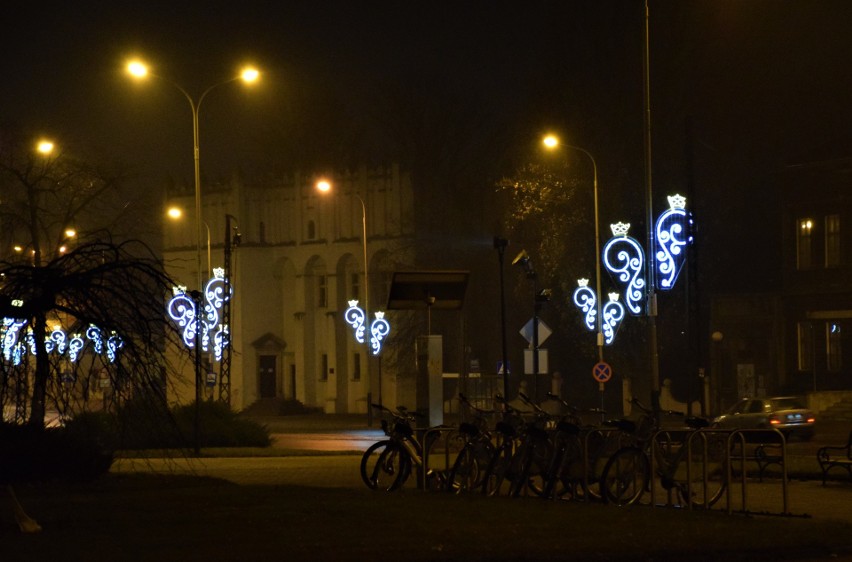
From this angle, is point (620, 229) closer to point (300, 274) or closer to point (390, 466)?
point (390, 466)

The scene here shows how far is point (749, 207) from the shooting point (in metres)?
66.1

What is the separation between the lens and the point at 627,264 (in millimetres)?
42562

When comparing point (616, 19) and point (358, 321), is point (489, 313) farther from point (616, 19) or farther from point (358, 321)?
Result: point (616, 19)

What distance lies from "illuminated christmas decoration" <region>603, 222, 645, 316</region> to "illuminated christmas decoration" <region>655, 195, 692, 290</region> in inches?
55.0

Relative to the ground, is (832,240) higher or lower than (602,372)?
higher

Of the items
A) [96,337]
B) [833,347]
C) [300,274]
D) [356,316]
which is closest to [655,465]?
[96,337]

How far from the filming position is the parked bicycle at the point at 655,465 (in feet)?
51.9

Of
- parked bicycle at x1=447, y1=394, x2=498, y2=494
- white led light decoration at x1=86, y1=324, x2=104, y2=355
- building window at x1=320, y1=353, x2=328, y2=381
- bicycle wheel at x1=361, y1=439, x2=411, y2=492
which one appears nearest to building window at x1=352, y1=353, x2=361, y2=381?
building window at x1=320, y1=353, x2=328, y2=381

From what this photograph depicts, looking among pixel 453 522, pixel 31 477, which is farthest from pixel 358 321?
pixel 453 522

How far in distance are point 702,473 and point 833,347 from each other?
4159 cm

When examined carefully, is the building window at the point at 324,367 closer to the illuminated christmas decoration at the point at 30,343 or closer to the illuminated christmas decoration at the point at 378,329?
the illuminated christmas decoration at the point at 378,329

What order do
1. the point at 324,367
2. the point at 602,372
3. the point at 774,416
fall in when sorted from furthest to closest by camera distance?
the point at 324,367
the point at 602,372
the point at 774,416

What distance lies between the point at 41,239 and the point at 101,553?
31.9m

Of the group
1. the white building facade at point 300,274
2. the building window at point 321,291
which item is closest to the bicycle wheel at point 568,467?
the white building facade at point 300,274
